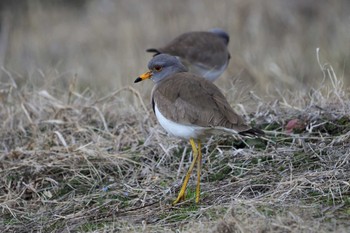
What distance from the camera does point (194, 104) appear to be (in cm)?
461

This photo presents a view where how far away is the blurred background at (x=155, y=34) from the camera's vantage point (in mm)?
10000

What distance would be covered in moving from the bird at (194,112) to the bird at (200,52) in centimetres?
257

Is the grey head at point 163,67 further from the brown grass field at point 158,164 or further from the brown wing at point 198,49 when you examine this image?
the brown wing at point 198,49

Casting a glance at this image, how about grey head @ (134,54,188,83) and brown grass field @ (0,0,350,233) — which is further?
grey head @ (134,54,188,83)

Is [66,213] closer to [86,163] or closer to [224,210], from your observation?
[86,163]

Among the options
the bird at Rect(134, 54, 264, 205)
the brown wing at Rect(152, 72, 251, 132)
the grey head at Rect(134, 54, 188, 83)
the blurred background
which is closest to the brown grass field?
the bird at Rect(134, 54, 264, 205)

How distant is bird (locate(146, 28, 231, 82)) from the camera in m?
7.54

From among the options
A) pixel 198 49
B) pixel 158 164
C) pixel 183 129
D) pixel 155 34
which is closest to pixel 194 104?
pixel 183 129

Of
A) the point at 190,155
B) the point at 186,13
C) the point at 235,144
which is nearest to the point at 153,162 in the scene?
the point at 190,155

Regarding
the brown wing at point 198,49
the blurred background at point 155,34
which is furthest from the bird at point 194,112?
the blurred background at point 155,34

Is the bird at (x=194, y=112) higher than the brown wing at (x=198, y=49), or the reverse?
the bird at (x=194, y=112)

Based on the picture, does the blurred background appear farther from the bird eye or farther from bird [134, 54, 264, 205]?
bird [134, 54, 264, 205]

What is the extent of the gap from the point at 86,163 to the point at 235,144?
116 cm

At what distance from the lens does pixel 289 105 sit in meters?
5.89
